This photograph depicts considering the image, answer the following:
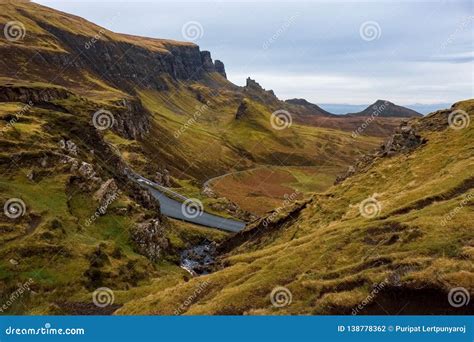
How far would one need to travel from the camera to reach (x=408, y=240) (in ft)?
148

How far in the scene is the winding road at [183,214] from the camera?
417 ft

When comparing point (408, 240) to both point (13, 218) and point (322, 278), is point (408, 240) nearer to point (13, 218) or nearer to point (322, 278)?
point (322, 278)

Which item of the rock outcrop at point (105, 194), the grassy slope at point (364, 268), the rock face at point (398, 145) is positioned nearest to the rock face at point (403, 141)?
the rock face at point (398, 145)

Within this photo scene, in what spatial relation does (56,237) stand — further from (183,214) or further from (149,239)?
(183,214)

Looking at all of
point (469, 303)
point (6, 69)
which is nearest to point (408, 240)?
point (469, 303)

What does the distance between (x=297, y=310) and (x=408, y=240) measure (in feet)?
45.6

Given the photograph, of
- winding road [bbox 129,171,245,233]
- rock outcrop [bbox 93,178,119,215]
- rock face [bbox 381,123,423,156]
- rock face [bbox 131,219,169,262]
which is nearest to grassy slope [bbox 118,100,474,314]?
rock face [bbox 131,219,169,262]

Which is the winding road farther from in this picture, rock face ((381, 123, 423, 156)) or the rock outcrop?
rock face ((381, 123, 423, 156))

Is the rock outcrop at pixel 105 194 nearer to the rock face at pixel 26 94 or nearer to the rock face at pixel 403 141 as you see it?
the rock face at pixel 26 94

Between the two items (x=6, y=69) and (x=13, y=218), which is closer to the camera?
(x=13, y=218)

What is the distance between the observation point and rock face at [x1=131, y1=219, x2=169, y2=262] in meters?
81.2

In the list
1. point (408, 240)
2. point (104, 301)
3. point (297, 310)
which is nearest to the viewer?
point (297, 310)

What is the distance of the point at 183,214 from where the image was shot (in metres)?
130

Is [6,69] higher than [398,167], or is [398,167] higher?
[6,69]
